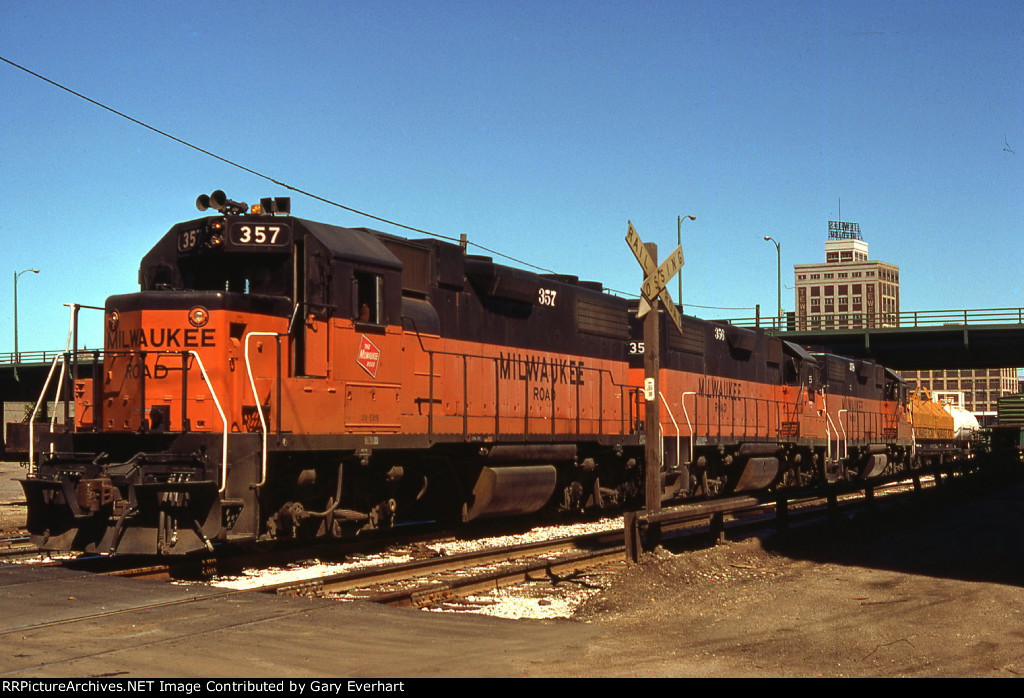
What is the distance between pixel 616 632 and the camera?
8.41m

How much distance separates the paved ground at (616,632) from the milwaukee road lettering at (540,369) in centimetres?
472

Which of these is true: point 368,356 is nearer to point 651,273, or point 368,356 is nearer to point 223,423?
point 223,423

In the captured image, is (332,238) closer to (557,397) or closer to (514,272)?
(514,272)

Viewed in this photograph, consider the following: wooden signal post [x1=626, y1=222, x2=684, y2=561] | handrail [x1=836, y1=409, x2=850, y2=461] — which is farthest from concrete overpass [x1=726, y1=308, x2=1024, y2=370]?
wooden signal post [x1=626, y1=222, x2=684, y2=561]

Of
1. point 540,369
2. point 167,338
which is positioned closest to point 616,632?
point 167,338

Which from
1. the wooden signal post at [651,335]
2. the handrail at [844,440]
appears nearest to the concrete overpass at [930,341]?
the handrail at [844,440]

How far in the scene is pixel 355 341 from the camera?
1259cm

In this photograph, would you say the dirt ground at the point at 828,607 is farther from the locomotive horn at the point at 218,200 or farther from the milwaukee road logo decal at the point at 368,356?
the locomotive horn at the point at 218,200

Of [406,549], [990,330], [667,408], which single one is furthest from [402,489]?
[990,330]

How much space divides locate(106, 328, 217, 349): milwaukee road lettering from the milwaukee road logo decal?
6.04 feet

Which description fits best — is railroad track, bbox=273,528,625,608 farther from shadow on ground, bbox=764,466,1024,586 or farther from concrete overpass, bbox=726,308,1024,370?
concrete overpass, bbox=726,308,1024,370

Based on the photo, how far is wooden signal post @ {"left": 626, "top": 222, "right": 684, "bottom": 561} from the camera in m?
13.0

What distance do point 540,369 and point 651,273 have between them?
4310mm

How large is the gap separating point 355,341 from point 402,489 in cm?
295
